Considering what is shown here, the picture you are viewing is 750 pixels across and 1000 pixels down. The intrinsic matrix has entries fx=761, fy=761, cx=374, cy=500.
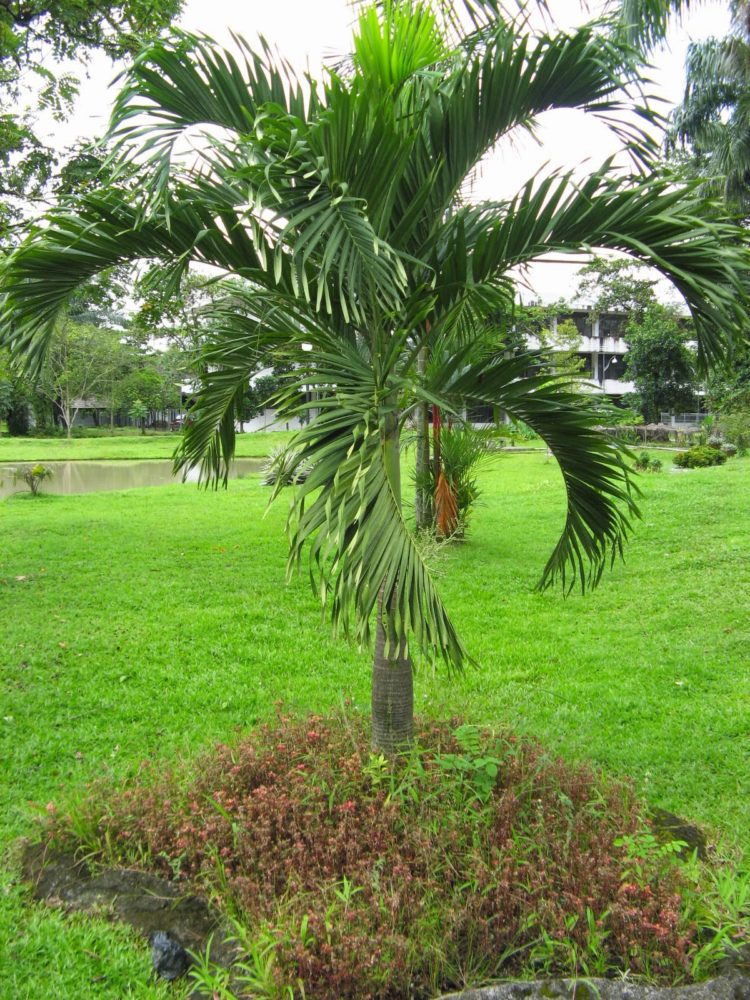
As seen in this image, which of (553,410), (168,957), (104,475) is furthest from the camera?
(104,475)

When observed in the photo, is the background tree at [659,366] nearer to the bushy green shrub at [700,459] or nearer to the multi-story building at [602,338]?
the multi-story building at [602,338]

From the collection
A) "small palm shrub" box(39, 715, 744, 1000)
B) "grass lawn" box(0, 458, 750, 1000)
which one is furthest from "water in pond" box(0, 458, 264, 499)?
"small palm shrub" box(39, 715, 744, 1000)

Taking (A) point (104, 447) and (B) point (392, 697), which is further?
(A) point (104, 447)

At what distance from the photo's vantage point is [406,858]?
266cm

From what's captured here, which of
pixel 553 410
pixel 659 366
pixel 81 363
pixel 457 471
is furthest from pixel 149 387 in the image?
pixel 553 410

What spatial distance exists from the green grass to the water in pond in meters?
1.25

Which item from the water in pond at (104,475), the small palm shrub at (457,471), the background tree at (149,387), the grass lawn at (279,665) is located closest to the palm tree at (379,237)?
the grass lawn at (279,665)

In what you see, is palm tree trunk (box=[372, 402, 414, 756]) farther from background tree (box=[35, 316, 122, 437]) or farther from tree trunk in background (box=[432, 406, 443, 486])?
background tree (box=[35, 316, 122, 437])

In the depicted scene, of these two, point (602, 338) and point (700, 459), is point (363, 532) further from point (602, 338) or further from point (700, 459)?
point (602, 338)

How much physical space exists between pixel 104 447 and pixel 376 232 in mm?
29521

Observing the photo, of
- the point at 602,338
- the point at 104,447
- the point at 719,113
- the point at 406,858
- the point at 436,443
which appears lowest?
the point at 406,858

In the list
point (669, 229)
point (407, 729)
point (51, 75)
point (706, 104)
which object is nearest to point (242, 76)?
point (669, 229)

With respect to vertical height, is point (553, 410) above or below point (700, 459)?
above

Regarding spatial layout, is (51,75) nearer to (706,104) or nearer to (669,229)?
(669,229)
